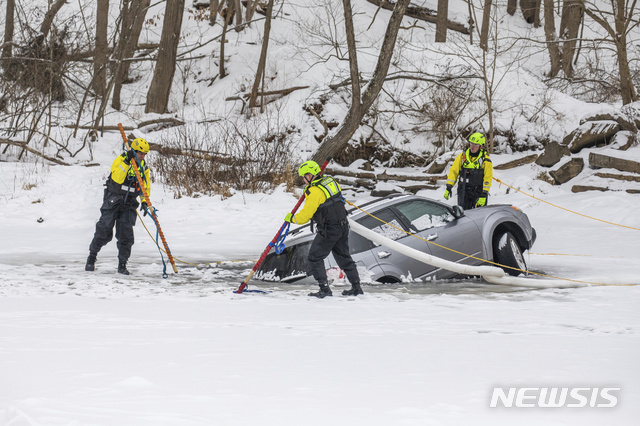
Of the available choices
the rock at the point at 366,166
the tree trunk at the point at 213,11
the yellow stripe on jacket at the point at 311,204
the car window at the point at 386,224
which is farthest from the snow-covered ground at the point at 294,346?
the tree trunk at the point at 213,11

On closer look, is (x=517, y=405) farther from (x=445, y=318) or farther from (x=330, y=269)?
(x=330, y=269)

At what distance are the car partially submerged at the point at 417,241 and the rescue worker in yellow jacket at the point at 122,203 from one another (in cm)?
209

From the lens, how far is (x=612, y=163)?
56.1 feet

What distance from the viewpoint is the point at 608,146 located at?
1855 cm

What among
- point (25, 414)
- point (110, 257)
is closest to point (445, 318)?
point (25, 414)

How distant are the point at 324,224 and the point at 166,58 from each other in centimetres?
1870

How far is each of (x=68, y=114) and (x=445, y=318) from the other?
72.5ft

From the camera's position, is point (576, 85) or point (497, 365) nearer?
point (497, 365)

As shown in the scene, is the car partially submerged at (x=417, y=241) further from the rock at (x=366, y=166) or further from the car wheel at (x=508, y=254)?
the rock at (x=366, y=166)

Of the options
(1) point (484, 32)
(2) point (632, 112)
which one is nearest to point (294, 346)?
(2) point (632, 112)

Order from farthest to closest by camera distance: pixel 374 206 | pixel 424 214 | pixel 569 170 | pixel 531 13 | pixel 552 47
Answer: pixel 531 13 → pixel 552 47 → pixel 569 170 → pixel 424 214 → pixel 374 206

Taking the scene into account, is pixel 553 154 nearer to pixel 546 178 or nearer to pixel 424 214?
pixel 546 178

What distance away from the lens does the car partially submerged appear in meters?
7.95
